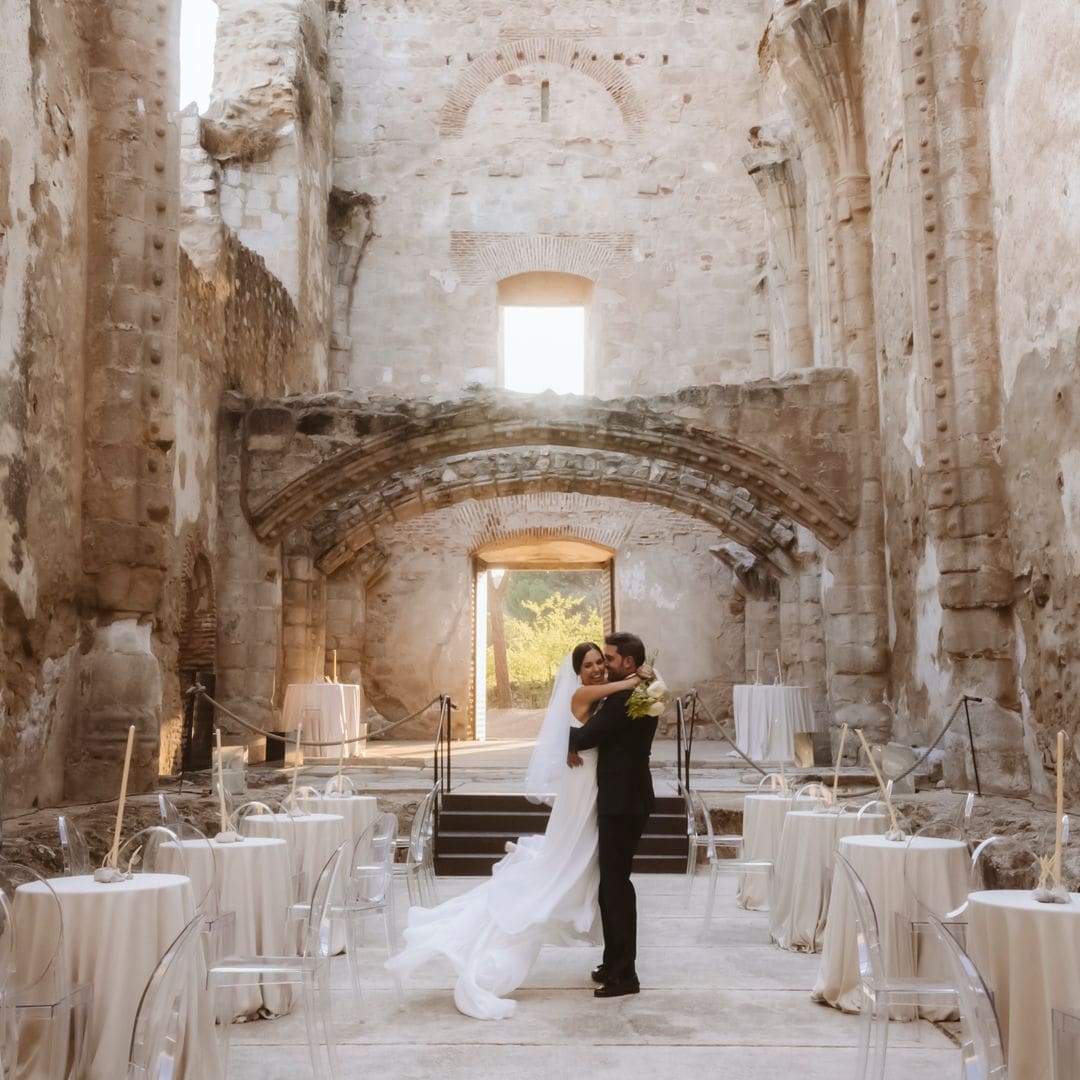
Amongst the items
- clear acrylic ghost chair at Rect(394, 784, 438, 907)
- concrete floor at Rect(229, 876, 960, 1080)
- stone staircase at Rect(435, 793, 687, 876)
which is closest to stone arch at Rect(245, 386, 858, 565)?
stone staircase at Rect(435, 793, 687, 876)

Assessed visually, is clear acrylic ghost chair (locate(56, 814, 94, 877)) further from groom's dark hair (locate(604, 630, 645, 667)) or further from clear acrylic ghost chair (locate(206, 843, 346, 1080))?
groom's dark hair (locate(604, 630, 645, 667))

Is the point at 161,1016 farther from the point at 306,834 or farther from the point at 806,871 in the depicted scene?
the point at 806,871

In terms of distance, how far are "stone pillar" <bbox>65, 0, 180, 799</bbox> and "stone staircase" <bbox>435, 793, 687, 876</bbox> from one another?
2.09 meters

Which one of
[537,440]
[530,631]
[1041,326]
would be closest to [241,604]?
[537,440]

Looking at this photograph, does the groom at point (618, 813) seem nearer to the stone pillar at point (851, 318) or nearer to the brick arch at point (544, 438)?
the stone pillar at point (851, 318)

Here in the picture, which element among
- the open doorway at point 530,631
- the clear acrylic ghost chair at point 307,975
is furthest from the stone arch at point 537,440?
the open doorway at point 530,631

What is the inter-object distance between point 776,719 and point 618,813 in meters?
7.46

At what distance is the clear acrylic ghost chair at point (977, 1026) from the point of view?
2.55 meters

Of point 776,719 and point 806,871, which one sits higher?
point 776,719

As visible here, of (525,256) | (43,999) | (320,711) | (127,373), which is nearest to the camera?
(43,999)

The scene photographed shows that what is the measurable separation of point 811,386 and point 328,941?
8675 millimetres

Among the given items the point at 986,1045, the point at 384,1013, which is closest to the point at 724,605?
the point at 384,1013

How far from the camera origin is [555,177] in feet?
55.8

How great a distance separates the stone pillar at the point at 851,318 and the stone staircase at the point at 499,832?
3.27 meters
